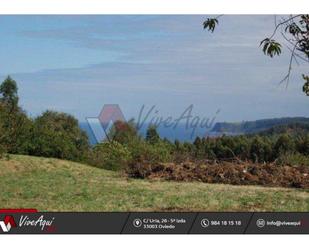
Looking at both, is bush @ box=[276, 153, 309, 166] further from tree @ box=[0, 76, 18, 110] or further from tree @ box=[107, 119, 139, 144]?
tree @ box=[0, 76, 18, 110]

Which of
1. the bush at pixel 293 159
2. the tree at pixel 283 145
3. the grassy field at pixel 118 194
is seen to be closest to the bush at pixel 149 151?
the grassy field at pixel 118 194

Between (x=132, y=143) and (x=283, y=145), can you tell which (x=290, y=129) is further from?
(x=132, y=143)

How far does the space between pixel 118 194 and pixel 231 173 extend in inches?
138

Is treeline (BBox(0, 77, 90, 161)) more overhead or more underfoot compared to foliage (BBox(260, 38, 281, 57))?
more overhead

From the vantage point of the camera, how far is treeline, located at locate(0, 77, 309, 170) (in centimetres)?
920

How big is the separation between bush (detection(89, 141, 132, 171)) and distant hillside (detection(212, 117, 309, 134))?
1.85 m

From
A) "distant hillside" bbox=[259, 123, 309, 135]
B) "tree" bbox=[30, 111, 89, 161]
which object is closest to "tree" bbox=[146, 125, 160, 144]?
"tree" bbox=[30, 111, 89, 161]

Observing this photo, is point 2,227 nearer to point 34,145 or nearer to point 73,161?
point 73,161

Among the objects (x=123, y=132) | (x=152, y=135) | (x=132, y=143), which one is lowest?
(x=152, y=135)

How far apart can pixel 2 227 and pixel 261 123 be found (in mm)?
3347

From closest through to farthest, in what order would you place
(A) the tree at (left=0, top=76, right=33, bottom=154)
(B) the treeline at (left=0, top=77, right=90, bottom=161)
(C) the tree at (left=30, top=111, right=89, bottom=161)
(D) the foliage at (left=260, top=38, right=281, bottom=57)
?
1. (D) the foliage at (left=260, top=38, right=281, bottom=57)
2. (A) the tree at (left=0, top=76, right=33, bottom=154)
3. (B) the treeline at (left=0, top=77, right=90, bottom=161)
4. (C) the tree at (left=30, top=111, right=89, bottom=161)

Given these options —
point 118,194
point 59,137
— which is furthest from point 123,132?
point 59,137

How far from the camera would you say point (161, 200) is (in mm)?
8680

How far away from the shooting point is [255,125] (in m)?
8.84
